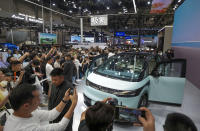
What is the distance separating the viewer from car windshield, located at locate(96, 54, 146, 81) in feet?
10.4

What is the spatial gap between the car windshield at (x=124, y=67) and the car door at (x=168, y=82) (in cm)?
49

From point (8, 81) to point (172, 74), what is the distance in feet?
12.7

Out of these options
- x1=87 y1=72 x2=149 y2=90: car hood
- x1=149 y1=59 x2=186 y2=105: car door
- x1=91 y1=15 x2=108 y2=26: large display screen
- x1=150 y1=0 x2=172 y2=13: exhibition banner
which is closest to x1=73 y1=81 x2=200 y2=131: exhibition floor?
x1=149 y1=59 x2=186 y2=105: car door

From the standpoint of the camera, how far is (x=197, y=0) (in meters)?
5.78

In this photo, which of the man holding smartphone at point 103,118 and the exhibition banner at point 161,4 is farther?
the exhibition banner at point 161,4

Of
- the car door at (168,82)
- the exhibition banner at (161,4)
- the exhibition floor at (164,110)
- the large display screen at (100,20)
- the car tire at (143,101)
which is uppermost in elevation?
the exhibition banner at (161,4)

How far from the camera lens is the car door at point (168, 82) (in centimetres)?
309

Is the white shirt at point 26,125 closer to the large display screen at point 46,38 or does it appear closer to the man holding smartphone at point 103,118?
the man holding smartphone at point 103,118

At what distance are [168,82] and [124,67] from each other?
4.06ft

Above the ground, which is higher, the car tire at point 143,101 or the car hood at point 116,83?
the car hood at point 116,83

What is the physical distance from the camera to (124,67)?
3.70m

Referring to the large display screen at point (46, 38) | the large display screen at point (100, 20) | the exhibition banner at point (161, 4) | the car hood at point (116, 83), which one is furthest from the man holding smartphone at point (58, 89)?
the exhibition banner at point (161, 4)

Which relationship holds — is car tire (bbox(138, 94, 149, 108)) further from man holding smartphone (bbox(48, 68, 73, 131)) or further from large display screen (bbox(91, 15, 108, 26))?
large display screen (bbox(91, 15, 108, 26))

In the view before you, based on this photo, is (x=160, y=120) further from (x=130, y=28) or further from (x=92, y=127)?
(x=130, y=28)
